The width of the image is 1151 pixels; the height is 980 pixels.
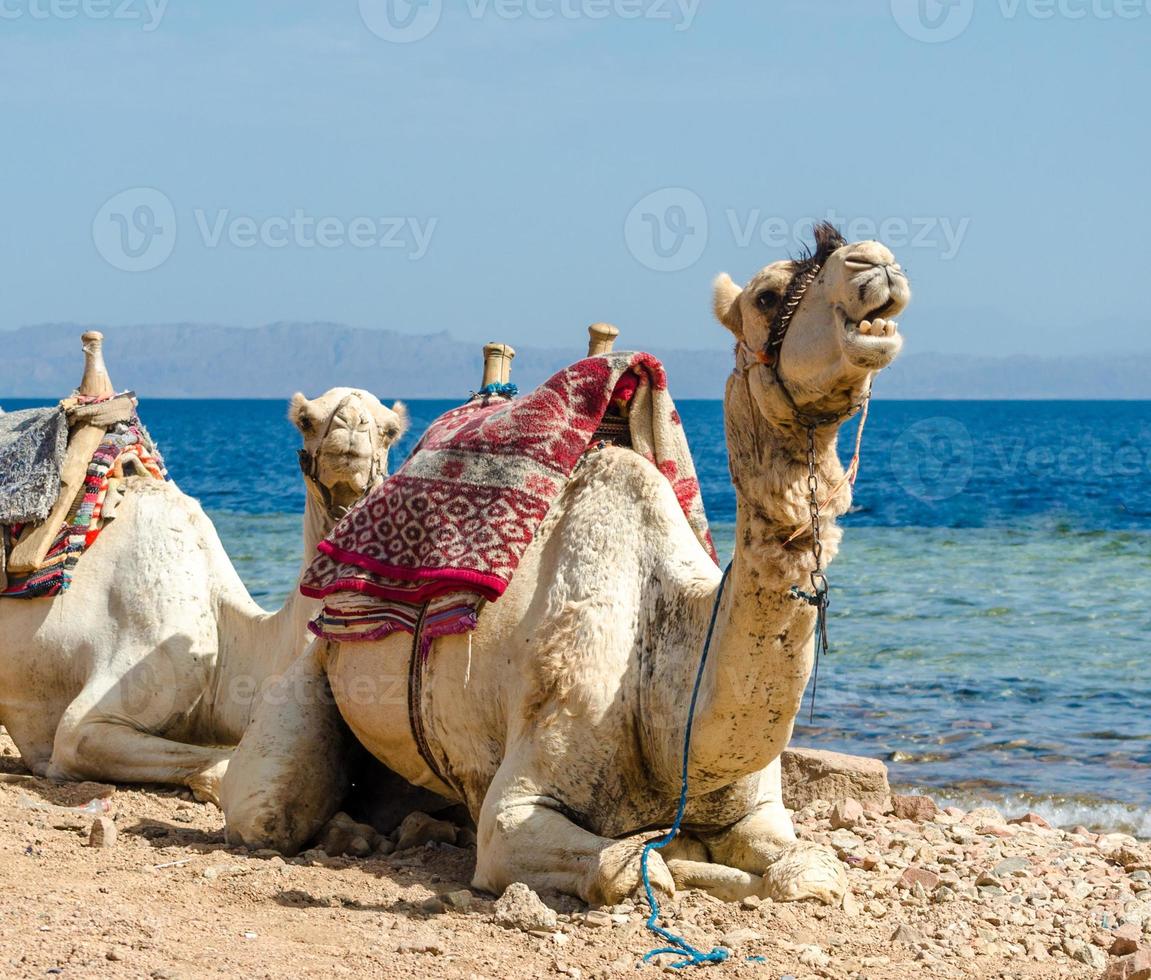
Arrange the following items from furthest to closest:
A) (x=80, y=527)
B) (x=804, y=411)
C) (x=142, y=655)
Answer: (x=80, y=527)
(x=142, y=655)
(x=804, y=411)

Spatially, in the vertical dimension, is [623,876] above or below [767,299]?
below

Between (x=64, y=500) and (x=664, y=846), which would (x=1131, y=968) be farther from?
(x=64, y=500)

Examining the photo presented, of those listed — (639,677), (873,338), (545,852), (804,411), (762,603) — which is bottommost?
(545,852)

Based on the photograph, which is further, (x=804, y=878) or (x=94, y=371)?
(x=94, y=371)

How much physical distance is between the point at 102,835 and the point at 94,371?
286 centimetres

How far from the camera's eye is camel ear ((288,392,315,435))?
6270mm

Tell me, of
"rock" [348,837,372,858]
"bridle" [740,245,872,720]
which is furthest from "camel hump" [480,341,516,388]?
"bridle" [740,245,872,720]

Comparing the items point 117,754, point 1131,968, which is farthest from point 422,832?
point 1131,968

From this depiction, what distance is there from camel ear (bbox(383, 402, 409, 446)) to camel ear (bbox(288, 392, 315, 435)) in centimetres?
31

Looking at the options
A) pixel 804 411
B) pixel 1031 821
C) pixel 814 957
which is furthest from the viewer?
pixel 1031 821

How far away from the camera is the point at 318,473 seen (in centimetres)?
630

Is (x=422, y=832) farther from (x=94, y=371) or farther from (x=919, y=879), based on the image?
(x=94, y=371)

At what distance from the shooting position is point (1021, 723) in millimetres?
9992

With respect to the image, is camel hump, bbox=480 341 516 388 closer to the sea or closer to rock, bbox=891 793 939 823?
the sea
